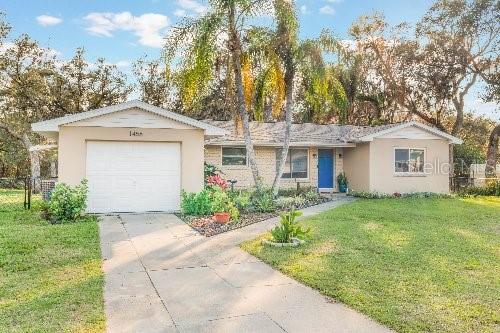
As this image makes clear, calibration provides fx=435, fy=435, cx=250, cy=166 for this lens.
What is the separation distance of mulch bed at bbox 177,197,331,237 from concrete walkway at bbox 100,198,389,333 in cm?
135

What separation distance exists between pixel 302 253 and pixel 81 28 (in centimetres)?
2018

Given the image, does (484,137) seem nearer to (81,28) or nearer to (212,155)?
(212,155)

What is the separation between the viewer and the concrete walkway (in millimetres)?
4520

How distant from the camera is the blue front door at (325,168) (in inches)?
892

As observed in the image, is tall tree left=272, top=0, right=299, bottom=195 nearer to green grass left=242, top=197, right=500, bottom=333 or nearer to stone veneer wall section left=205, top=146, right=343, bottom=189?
stone veneer wall section left=205, top=146, right=343, bottom=189

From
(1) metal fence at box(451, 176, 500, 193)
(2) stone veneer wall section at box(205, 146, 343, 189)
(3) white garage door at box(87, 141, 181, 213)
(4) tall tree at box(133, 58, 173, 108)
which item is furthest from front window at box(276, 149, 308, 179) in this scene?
(4) tall tree at box(133, 58, 173, 108)

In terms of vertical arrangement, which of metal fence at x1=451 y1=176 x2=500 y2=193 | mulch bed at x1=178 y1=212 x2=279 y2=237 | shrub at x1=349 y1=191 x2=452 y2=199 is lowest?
mulch bed at x1=178 y1=212 x2=279 y2=237

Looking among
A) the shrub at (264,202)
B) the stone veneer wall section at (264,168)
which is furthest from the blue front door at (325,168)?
the shrub at (264,202)

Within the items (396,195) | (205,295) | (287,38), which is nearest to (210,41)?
(287,38)

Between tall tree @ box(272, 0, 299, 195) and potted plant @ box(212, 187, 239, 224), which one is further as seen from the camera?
tall tree @ box(272, 0, 299, 195)

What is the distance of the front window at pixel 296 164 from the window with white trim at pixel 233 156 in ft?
7.80

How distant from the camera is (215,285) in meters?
5.97

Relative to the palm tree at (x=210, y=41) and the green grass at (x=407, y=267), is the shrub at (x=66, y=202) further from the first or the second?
the green grass at (x=407, y=267)

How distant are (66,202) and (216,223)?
4220mm
